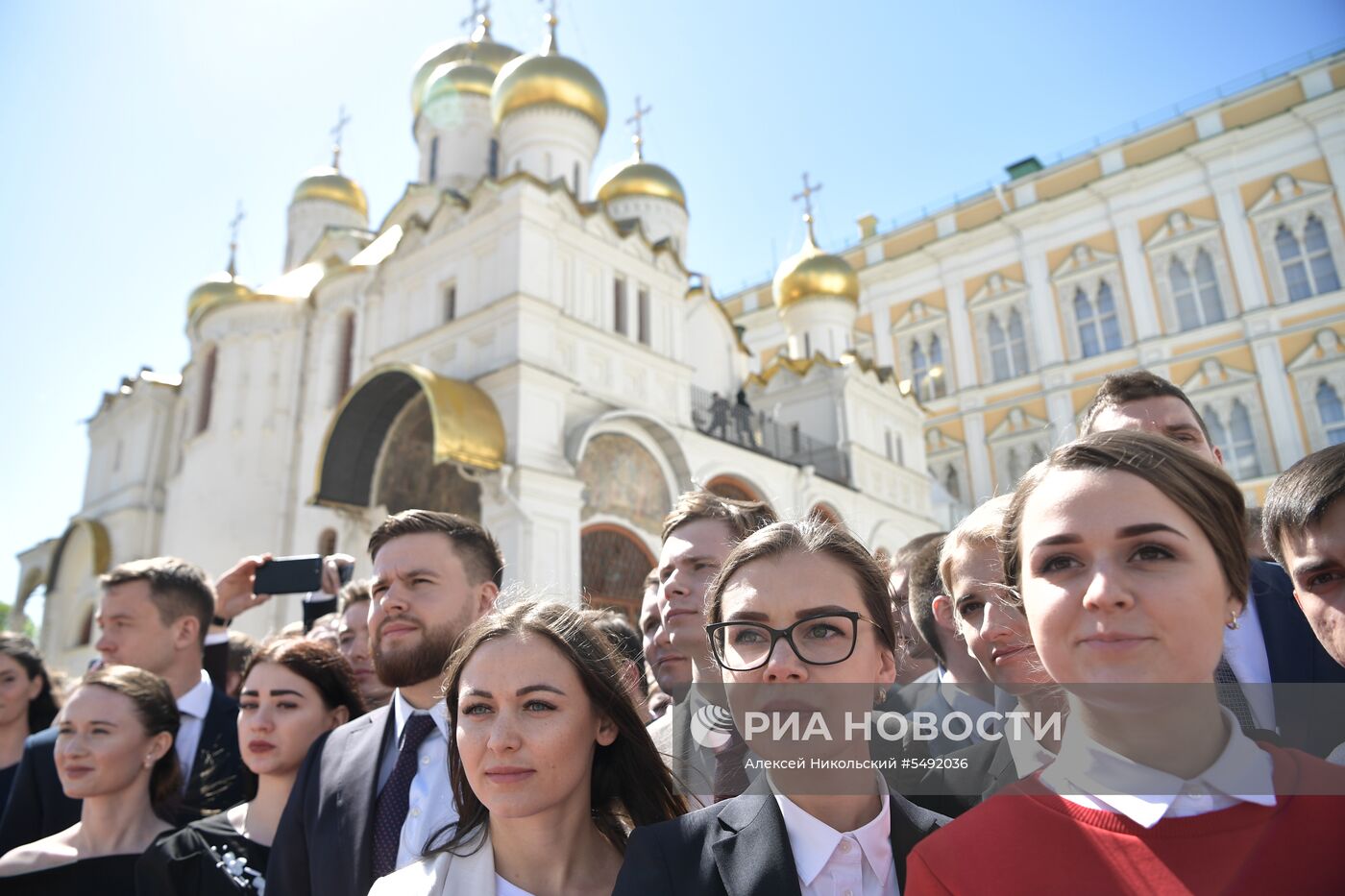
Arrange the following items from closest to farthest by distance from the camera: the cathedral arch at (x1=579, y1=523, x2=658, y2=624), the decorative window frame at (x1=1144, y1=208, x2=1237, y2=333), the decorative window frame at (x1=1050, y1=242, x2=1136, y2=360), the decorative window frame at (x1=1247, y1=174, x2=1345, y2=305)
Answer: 1. the cathedral arch at (x1=579, y1=523, x2=658, y2=624)
2. the decorative window frame at (x1=1247, y1=174, x2=1345, y2=305)
3. the decorative window frame at (x1=1144, y1=208, x2=1237, y2=333)
4. the decorative window frame at (x1=1050, y1=242, x2=1136, y2=360)

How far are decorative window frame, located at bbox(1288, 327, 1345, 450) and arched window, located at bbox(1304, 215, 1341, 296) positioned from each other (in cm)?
120

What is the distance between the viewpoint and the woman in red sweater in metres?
1.03

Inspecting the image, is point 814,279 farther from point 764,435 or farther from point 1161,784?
point 1161,784

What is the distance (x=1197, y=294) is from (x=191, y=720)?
964 inches

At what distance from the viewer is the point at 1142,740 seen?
1133 mm

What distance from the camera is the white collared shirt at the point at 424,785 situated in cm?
220

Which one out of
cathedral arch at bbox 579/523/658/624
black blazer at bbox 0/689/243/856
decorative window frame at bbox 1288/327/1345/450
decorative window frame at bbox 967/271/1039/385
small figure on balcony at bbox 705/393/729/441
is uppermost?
decorative window frame at bbox 967/271/1039/385

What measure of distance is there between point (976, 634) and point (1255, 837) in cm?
94

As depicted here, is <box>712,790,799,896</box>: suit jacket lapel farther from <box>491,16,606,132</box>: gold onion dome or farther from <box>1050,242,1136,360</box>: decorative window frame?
<box>1050,242,1136,360</box>: decorative window frame

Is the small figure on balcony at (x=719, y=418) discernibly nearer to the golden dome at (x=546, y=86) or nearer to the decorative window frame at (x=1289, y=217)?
the golden dome at (x=546, y=86)

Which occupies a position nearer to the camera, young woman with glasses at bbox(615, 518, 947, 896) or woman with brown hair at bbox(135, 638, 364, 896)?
young woman with glasses at bbox(615, 518, 947, 896)

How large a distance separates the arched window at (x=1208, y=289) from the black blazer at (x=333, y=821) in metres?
24.0

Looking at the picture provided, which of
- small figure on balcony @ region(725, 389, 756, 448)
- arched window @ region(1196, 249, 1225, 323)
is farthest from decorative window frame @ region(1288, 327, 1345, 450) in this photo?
small figure on balcony @ region(725, 389, 756, 448)

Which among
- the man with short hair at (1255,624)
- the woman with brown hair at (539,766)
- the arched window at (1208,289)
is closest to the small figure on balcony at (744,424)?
the man with short hair at (1255,624)
